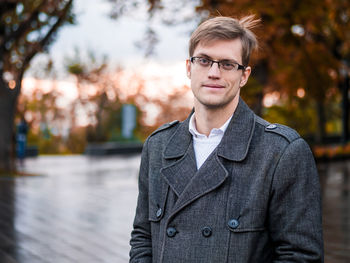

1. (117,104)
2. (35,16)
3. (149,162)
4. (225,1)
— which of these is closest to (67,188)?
(35,16)

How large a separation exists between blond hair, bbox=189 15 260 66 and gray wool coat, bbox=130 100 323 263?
0.26 m

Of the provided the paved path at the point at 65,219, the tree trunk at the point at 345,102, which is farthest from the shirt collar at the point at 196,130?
the tree trunk at the point at 345,102

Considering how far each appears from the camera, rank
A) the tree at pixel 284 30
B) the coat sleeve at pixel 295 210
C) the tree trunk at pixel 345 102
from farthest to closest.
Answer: the tree trunk at pixel 345 102 < the tree at pixel 284 30 < the coat sleeve at pixel 295 210

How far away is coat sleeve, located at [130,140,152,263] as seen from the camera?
2.19m

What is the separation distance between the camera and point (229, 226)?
74.8 inches

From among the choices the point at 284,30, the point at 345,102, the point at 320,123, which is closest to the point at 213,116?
the point at 284,30

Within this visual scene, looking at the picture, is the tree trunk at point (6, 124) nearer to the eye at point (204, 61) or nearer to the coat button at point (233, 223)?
the eye at point (204, 61)

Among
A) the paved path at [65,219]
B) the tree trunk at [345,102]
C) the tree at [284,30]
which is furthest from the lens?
the tree trunk at [345,102]

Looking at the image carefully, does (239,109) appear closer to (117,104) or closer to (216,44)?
(216,44)

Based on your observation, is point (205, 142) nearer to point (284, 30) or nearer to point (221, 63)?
point (221, 63)

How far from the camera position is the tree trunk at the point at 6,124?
1462 centimetres

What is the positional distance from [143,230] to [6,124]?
1359 centimetres

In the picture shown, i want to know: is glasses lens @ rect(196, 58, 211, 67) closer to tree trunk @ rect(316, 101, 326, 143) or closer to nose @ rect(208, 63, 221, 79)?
nose @ rect(208, 63, 221, 79)

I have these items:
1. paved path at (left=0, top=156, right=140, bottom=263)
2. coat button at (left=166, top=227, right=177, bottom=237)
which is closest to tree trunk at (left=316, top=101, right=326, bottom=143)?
paved path at (left=0, top=156, right=140, bottom=263)
